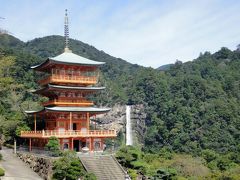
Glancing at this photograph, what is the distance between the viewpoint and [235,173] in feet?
114

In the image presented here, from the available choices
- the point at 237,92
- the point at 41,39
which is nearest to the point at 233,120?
the point at 237,92

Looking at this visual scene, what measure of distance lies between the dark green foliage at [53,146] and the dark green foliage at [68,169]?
1.92 meters

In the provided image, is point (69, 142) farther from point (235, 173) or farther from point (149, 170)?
point (235, 173)

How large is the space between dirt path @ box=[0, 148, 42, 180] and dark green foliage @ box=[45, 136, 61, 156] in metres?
2.20

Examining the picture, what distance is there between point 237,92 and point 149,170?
59075mm

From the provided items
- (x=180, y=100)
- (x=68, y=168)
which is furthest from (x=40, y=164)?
(x=180, y=100)

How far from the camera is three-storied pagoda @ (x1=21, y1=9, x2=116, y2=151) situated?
3622 centimetres

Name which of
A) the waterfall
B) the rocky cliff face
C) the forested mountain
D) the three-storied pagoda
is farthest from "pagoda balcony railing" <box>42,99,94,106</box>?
the rocky cliff face

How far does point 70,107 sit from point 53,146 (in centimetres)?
576

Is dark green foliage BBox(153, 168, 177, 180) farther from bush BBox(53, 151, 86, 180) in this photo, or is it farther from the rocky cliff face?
the rocky cliff face

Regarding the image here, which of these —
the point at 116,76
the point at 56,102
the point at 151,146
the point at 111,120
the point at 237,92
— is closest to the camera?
the point at 56,102

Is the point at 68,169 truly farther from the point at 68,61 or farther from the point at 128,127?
the point at 128,127

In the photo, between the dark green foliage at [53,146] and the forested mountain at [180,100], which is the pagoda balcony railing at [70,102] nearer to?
the dark green foliage at [53,146]

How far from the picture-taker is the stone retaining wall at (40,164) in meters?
31.1
